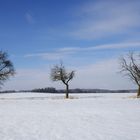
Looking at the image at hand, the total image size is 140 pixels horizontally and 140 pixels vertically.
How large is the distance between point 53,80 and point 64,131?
1705 inches

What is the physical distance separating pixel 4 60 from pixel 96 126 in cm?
4282

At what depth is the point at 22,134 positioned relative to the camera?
1434cm

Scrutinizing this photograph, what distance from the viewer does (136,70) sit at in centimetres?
5825

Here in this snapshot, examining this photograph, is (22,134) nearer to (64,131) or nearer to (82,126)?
(64,131)

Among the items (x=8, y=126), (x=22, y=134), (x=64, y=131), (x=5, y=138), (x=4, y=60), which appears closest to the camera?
(x=5, y=138)

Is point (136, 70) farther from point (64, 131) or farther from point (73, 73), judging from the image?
point (64, 131)

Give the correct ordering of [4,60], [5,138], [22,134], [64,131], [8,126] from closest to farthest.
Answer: [5,138]
[22,134]
[64,131]
[8,126]
[4,60]

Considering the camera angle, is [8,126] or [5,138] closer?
[5,138]

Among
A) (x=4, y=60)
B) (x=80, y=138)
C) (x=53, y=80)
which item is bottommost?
(x=80, y=138)

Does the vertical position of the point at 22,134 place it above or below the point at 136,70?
below

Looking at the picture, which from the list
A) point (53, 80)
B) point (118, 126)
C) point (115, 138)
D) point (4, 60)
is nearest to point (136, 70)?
point (53, 80)

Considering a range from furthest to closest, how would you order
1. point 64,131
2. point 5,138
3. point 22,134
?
1. point 64,131
2. point 22,134
3. point 5,138

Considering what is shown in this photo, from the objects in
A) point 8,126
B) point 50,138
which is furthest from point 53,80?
point 50,138

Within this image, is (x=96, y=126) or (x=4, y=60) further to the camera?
(x=4, y=60)
